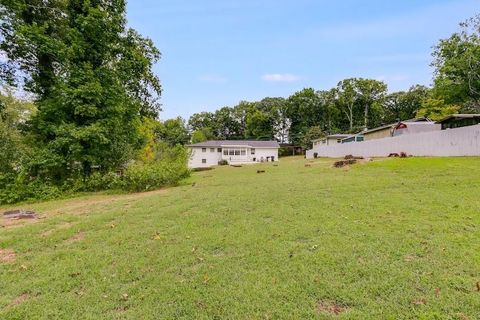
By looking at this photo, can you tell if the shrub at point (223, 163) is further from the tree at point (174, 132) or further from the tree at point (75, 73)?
the tree at point (75, 73)

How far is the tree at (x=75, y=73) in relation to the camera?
1227 centimetres

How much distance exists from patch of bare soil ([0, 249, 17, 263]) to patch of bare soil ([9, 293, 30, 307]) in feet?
5.08

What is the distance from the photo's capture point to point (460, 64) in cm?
2284

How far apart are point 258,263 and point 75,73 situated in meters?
13.1

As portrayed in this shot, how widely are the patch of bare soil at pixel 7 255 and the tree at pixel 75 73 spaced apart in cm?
827

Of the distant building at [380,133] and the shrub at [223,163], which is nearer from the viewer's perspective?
the distant building at [380,133]

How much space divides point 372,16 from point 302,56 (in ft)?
34.3

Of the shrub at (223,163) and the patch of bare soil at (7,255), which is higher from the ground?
the shrub at (223,163)

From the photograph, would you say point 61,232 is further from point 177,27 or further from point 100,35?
point 177,27

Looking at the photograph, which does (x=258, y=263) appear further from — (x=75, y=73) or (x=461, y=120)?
(x=461, y=120)

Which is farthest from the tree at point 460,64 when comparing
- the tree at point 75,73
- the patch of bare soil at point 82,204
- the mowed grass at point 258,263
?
the patch of bare soil at point 82,204

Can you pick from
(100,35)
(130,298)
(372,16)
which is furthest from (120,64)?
(130,298)

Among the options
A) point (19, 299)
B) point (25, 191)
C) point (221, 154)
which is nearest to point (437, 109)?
point (221, 154)

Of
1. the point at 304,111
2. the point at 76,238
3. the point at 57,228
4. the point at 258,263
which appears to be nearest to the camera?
the point at 258,263
